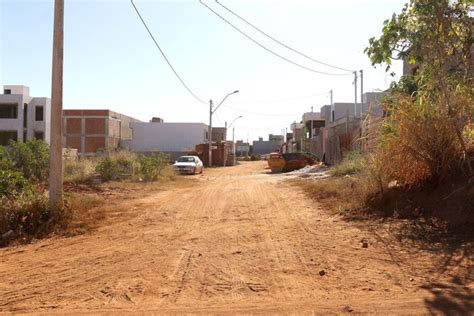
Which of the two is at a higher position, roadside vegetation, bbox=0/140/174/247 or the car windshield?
the car windshield

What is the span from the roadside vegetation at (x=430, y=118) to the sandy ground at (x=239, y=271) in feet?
4.34

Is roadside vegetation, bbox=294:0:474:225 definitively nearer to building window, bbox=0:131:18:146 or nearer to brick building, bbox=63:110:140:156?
building window, bbox=0:131:18:146

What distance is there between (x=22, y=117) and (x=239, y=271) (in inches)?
2277

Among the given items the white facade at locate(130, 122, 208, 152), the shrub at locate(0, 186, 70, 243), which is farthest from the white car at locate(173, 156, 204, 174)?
the white facade at locate(130, 122, 208, 152)

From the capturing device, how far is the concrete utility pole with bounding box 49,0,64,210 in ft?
35.5

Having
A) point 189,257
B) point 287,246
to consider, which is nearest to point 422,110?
point 287,246

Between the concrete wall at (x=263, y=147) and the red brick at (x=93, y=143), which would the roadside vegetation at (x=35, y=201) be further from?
the concrete wall at (x=263, y=147)

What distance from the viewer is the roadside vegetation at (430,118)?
31.7ft

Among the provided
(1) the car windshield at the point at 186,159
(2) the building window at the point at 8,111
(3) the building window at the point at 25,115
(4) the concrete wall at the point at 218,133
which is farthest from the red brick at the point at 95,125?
(1) the car windshield at the point at 186,159

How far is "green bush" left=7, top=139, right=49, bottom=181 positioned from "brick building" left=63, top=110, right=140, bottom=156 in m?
45.3

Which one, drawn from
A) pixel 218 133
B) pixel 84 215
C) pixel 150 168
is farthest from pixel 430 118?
pixel 218 133

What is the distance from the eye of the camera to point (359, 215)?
10906mm

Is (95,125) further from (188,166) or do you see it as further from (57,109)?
(57,109)

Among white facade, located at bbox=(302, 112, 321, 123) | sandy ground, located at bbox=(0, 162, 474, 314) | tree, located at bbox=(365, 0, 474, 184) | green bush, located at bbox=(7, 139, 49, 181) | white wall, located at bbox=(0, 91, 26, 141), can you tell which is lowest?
sandy ground, located at bbox=(0, 162, 474, 314)
